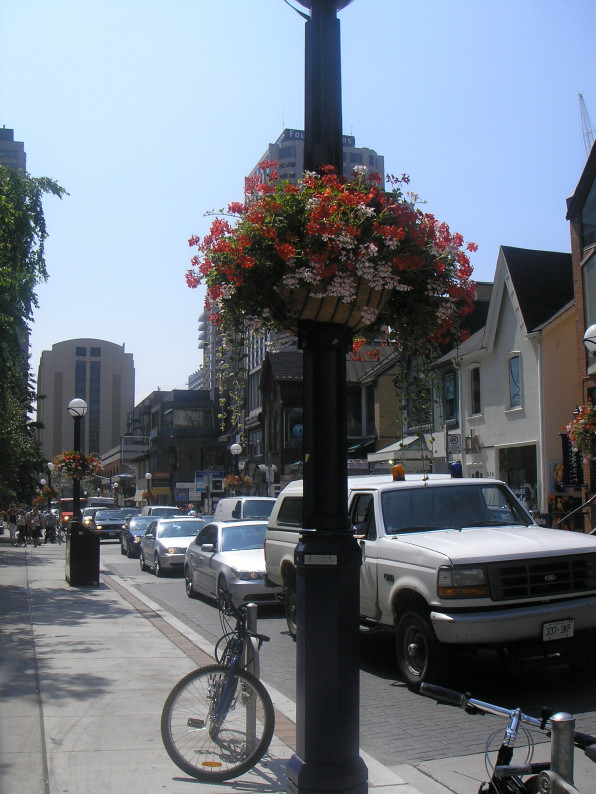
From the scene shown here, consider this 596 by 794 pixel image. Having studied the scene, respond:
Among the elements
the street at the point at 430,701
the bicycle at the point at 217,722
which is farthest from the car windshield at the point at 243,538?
the bicycle at the point at 217,722

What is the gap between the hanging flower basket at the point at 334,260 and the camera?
4039mm

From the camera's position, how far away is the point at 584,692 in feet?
24.2

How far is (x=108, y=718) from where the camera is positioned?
638 centimetres

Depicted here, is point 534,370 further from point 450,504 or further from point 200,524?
point 450,504

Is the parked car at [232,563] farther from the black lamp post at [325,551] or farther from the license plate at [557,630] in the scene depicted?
the black lamp post at [325,551]

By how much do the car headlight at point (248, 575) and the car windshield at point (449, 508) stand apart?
464 cm

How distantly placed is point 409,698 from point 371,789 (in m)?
2.67

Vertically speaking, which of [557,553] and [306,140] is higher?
[306,140]

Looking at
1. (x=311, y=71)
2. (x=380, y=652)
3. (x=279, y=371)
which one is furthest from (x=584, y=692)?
(x=279, y=371)

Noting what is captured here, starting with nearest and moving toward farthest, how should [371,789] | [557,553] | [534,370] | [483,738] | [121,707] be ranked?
[371,789] < [483,738] < [121,707] < [557,553] < [534,370]

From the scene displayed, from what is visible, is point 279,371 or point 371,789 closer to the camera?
point 371,789

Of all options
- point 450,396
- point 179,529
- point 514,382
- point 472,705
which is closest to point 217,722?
point 472,705

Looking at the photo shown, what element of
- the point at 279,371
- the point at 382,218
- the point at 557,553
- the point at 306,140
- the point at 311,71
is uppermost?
the point at 279,371

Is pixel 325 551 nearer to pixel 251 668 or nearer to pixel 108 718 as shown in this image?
pixel 251 668
